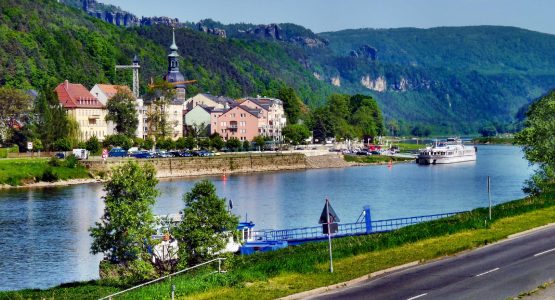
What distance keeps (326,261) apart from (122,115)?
10290 centimetres

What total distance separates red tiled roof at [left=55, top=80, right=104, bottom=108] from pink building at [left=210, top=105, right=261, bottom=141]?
23.7 meters

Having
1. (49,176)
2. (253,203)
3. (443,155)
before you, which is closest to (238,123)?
(443,155)

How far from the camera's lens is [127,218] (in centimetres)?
3566

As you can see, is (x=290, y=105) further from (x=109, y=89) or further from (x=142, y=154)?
(x=142, y=154)

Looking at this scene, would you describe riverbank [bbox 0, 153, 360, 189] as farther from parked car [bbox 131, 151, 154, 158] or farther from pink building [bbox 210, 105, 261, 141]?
pink building [bbox 210, 105, 261, 141]

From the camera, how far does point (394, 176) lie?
4446 inches

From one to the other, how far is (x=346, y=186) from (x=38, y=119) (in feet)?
123

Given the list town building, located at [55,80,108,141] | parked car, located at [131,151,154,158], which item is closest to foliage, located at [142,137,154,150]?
town building, located at [55,80,108,141]

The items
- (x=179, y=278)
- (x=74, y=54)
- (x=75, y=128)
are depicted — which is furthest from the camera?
(x=74, y=54)

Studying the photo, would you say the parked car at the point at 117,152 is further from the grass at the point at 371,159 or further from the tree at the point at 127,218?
the tree at the point at 127,218

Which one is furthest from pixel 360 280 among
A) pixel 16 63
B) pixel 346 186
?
pixel 16 63

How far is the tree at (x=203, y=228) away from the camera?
34531mm

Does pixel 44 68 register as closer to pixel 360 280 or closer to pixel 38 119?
pixel 38 119

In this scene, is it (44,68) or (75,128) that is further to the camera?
(44,68)
